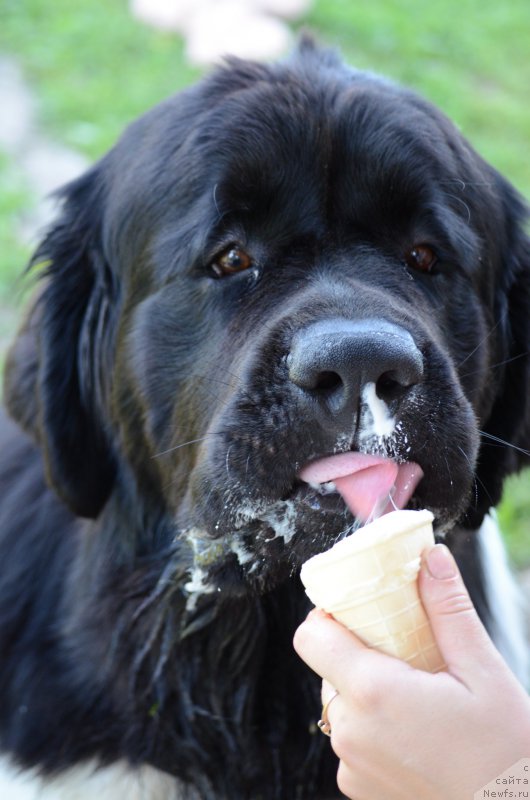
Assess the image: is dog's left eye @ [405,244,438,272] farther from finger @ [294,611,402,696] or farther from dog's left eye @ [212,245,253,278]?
finger @ [294,611,402,696]

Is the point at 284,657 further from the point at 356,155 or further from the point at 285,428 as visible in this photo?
the point at 356,155

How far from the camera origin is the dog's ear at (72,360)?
2.44 metres

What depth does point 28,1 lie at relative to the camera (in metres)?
7.89

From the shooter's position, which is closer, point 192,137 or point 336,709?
point 336,709

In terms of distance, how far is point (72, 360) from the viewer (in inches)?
99.4

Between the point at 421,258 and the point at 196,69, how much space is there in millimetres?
5241

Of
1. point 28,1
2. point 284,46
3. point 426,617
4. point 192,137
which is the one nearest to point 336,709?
point 426,617

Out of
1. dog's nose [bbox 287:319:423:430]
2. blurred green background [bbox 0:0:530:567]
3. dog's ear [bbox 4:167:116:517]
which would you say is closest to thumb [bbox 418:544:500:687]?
dog's nose [bbox 287:319:423:430]

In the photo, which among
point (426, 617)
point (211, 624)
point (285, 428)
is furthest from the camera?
point (211, 624)

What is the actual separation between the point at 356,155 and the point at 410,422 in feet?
2.25

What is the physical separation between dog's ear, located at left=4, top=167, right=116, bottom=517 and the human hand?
1.03m

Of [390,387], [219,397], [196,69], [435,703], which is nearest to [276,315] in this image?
[219,397]

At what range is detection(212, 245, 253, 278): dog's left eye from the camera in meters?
2.20

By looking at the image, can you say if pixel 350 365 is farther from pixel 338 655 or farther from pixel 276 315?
pixel 338 655
